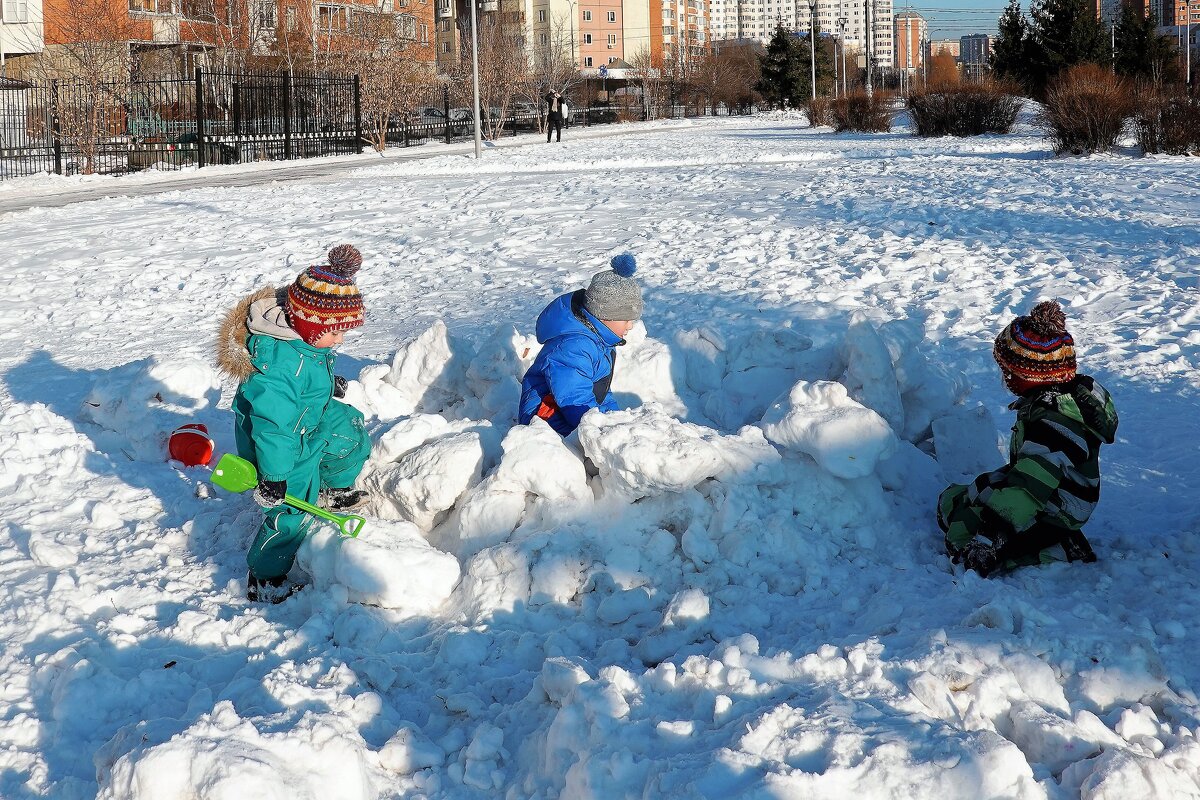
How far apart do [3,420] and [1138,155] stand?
47.4ft

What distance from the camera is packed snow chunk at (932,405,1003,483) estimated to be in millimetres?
3891

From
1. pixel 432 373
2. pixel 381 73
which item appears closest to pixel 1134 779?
pixel 432 373

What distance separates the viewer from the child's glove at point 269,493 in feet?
11.0

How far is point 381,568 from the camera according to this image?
311cm

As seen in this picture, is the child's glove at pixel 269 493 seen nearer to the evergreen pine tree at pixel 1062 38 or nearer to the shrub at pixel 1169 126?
the shrub at pixel 1169 126

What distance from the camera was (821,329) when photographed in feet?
19.5

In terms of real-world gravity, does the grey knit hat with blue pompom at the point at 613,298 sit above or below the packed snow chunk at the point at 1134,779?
above

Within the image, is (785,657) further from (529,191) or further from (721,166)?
(721,166)

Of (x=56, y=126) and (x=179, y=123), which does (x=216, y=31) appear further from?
(x=56, y=126)

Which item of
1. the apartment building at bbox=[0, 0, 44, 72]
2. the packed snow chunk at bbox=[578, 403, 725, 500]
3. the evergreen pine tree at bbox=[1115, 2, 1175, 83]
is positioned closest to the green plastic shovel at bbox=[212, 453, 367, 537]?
the packed snow chunk at bbox=[578, 403, 725, 500]

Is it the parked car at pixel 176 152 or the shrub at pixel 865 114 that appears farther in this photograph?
the shrub at pixel 865 114

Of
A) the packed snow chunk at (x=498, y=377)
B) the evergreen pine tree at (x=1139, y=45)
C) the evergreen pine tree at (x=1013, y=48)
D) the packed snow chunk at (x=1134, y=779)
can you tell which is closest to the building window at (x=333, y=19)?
the evergreen pine tree at (x=1013, y=48)

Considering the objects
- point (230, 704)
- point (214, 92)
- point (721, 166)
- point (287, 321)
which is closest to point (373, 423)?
point (287, 321)

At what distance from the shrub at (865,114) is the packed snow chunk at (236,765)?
27.2 metres
